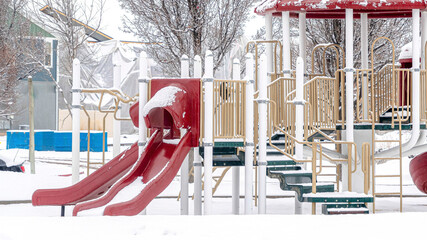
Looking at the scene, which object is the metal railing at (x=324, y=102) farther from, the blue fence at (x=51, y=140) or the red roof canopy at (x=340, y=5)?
the blue fence at (x=51, y=140)

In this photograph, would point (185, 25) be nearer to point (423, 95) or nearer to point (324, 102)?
point (324, 102)

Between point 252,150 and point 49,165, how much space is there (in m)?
12.6

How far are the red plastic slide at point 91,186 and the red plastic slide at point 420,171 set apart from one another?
6005 mm

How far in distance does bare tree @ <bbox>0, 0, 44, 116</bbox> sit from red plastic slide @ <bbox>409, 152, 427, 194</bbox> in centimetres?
1084

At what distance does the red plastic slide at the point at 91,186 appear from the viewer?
893cm

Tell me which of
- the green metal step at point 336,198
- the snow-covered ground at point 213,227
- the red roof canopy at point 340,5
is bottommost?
the green metal step at point 336,198

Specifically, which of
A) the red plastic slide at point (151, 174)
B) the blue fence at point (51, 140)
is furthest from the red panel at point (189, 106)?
the blue fence at point (51, 140)

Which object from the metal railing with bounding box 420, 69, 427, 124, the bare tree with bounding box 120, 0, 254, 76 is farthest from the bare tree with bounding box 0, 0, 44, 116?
the metal railing with bounding box 420, 69, 427, 124

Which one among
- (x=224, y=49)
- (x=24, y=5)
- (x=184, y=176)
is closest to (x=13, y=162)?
(x=24, y=5)

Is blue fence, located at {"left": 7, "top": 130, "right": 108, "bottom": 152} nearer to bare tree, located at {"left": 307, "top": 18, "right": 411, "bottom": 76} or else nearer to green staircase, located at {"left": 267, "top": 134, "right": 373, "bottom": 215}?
bare tree, located at {"left": 307, "top": 18, "right": 411, "bottom": 76}

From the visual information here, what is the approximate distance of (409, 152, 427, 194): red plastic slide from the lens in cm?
1165

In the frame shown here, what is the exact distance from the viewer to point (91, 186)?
9.09 m

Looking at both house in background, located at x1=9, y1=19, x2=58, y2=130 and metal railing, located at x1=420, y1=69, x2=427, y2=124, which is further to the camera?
house in background, located at x1=9, y1=19, x2=58, y2=130

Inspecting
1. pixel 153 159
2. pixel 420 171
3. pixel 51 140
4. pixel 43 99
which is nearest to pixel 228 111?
pixel 153 159
